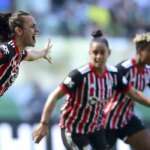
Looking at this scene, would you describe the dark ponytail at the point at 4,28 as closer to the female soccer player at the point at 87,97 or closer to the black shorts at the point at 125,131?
the female soccer player at the point at 87,97

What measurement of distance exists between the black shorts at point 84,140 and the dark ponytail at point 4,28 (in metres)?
1.16

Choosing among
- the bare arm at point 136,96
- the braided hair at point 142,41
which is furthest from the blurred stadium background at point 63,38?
the bare arm at point 136,96

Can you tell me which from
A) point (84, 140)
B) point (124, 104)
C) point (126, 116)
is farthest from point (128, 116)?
point (84, 140)

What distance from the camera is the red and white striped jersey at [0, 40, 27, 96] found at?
7.71 metres

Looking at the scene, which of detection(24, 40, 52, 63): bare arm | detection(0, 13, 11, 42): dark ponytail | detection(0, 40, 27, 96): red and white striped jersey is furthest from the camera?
detection(24, 40, 52, 63): bare arm

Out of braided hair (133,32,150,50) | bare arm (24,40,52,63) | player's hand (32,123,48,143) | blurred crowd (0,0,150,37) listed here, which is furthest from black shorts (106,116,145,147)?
blurred crowd (0,0,150,37)

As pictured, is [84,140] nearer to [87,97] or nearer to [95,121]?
[95,121]

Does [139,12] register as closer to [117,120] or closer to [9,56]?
[117,120]

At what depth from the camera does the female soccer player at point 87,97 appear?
27.3 feet

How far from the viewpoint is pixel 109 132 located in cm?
923

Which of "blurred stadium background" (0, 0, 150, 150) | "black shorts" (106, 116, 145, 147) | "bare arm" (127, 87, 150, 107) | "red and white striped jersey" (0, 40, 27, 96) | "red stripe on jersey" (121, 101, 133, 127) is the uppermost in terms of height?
"red and white striped jersey" (0, 40, 27, 96)

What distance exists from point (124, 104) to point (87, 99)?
0.90 metres

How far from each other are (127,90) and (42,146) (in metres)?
3.33

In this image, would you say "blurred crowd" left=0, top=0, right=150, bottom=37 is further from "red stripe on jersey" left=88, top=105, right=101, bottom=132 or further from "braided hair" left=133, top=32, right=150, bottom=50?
"red stripe on jersey" left=88, top=105, right=101, bottom=132
